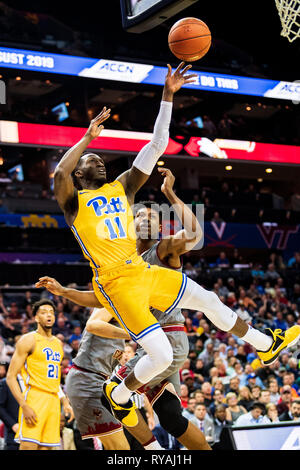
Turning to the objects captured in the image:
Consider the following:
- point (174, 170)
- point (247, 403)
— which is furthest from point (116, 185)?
point (174, 170)

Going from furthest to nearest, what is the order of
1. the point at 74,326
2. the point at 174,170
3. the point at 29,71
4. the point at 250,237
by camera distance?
the point at 174,170
the point at 250,237
the point at 29,71
the point at 74,326

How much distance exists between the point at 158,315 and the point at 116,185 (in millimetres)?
1237

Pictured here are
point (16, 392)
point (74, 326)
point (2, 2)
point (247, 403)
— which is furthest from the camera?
point (2, 2)

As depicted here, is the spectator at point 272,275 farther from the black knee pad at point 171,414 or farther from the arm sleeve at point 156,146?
the arm sleeve at point 156,146

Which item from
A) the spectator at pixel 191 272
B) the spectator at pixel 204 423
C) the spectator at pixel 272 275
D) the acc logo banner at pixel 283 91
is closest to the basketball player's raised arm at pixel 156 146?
the spectator at pixel 204 423

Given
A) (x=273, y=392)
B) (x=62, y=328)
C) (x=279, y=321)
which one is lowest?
(x=273, y=392)

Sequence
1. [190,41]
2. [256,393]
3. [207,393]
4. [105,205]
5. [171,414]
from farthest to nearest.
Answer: [256,393]
[207,393]
[190,41]
[171,414]
[105,205]

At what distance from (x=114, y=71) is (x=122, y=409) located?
13.1 m

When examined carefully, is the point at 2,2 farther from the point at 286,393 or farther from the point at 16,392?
the point at 16,392

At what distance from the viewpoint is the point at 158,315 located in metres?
5.86

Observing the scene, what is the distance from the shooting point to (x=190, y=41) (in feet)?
19.8

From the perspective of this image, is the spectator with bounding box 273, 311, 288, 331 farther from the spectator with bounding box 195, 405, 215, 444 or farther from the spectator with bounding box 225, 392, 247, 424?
the spectator with bounding box 195, 405, 215, 444

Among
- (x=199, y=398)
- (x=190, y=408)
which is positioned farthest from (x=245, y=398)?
(x=190, y=408)

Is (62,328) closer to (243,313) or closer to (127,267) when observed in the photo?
(243,313)
